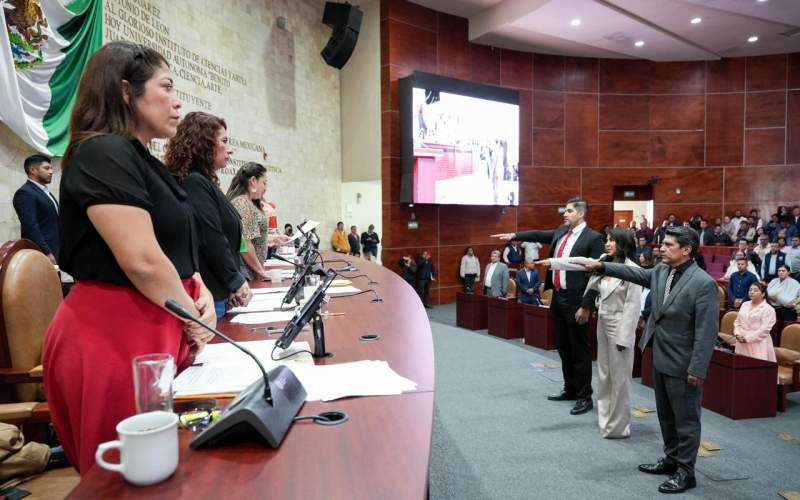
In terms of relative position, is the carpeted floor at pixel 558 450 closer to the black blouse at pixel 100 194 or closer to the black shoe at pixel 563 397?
the black shoe at pixel 563 397

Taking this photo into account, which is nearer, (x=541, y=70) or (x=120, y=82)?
(x=120, y=82)

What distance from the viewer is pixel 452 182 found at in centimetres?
1005

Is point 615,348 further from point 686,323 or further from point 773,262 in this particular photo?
point 773,262

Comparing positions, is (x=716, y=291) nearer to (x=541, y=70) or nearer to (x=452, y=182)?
(x=452, y=182)

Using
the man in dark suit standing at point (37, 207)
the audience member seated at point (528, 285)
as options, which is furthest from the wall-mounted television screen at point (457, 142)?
the man in dark suit standing at point (37, 207)

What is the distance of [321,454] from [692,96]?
46.3 ft

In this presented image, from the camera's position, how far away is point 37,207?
143 inches

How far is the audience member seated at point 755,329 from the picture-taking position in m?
4.66

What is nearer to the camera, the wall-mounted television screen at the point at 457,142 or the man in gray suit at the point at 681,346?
the man in gray suit at the point at 681,346

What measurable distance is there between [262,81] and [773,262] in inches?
347

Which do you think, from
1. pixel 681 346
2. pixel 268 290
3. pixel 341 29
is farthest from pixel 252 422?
pixel 341 29

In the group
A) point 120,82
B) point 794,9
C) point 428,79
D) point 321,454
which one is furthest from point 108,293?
point 794,9

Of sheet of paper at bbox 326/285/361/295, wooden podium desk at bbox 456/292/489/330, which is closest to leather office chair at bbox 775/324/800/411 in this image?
wooden podium desk at bbox 456/292/489/330

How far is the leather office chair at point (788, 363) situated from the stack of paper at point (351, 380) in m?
4.32
